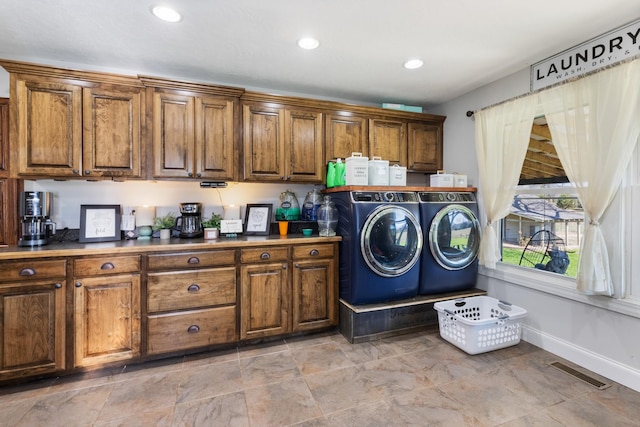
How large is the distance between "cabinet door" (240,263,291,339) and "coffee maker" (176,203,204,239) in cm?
64

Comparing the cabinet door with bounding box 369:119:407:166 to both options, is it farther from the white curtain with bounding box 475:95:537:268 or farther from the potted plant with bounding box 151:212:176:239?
the potted plant with bounding box 151:212:176:239

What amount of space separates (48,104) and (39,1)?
0.80m

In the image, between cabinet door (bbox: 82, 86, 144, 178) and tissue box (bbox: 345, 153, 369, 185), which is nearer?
cabinet door (bbox: 82, 86, 144, 178)

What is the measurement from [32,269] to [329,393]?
2.18 meters

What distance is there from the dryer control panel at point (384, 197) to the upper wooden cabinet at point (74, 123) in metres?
1.88

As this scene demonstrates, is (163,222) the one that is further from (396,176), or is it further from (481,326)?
(481,326)

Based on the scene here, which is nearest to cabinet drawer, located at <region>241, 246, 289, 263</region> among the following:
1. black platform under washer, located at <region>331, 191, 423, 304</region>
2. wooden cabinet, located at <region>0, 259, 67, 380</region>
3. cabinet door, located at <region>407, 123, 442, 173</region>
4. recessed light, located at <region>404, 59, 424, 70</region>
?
black platform under washer, located at <region>331, 191, 423, 304</region>

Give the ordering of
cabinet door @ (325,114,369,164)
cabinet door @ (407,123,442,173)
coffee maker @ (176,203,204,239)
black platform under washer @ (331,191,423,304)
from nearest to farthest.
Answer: black platform under washer @ (331,191,423,304), coffee maker @ (176,203,204,239), cabinet door @ (325,114,369,164), cabinet door @ (407,123,442,173)

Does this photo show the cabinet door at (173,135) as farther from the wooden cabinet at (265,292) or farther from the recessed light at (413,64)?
the recessed light at (413,64)

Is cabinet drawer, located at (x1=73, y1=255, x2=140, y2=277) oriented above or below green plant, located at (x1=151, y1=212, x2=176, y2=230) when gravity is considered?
below

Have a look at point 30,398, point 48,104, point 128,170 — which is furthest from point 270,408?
point 48,104

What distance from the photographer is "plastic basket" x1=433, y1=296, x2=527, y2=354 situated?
245 centimetres

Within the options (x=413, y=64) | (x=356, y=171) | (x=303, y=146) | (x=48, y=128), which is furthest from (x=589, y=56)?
(x=48, y=128)

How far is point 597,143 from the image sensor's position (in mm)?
2131
